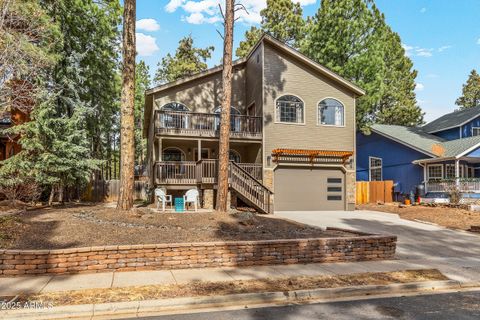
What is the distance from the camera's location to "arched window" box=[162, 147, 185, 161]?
1940 centimetres

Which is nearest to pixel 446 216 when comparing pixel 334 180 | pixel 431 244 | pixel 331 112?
pixel 334 180

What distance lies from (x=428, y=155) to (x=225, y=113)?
51.5 ft

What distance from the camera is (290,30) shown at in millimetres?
36000

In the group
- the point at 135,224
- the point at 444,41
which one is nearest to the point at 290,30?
the point at 444,41

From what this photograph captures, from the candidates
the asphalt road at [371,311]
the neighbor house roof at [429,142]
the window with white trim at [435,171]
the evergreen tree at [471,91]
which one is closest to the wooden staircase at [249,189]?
the asphalt road at [371,311]

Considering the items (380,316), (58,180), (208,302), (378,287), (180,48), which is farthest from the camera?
(180,48)

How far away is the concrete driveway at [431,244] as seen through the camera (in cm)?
748

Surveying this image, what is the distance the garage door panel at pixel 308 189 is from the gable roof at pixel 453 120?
41.3 ft

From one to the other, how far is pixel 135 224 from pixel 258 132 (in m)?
9.88

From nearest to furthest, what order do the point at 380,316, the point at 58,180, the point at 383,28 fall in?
the point at 380,316 → the point at 58,180 → the point at 383,28

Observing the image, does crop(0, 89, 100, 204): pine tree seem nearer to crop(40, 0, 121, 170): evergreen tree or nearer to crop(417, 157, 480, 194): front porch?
crop(40, 0, 121, 170): evergreen tree

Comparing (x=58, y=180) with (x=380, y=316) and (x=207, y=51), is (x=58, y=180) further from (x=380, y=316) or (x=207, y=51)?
(x=207, y=51)

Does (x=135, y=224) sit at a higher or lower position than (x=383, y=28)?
lower

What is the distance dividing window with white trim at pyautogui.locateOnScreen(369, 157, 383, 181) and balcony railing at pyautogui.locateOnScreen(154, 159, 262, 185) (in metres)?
15.9
